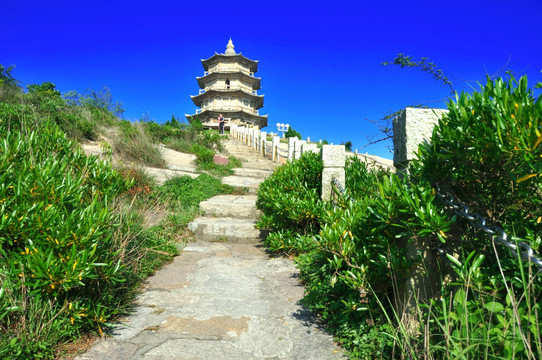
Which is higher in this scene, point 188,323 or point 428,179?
point 428,179

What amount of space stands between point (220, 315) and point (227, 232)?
3.04 metres

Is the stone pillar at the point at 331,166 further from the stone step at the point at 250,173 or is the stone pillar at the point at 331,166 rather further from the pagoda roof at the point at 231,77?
the pagoda roof at the point at 231,77

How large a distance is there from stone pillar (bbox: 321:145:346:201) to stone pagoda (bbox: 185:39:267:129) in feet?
117

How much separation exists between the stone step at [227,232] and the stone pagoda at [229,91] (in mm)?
34748

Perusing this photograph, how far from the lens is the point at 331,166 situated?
5.37 m

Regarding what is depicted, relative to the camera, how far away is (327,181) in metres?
5.41

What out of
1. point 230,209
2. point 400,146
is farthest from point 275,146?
point 400,146

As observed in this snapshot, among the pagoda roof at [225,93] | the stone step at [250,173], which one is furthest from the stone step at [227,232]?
the pagoda roof at [225,93]

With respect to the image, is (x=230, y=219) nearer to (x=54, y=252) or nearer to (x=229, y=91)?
(x=54, y=252)

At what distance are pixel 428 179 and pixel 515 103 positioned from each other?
70 cm

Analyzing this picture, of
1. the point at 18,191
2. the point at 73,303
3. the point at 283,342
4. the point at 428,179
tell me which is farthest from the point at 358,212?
the point at 18,191

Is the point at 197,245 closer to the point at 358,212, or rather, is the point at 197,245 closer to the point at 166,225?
the point at 166,225

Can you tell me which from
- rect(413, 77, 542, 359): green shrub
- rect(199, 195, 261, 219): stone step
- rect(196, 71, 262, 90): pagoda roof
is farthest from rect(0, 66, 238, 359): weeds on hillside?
rect(196, 71, 262, 90): pagoda roof

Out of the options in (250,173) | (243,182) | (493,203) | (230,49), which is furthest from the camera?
(230,49)
